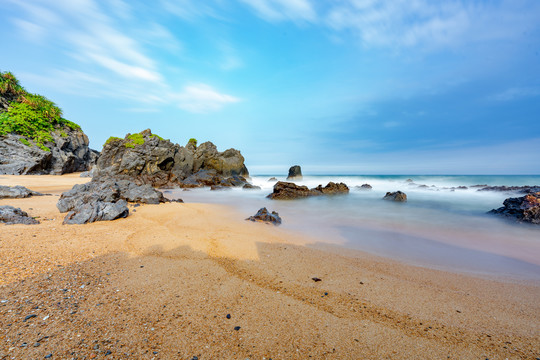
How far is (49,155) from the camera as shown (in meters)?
24.7

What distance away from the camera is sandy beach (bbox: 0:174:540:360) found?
180 cm

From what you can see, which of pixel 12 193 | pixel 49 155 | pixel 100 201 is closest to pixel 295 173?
pixel 49 155

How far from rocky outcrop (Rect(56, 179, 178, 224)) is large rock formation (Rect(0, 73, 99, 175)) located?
73.3 feet

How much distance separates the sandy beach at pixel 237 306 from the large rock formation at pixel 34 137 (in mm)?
27899

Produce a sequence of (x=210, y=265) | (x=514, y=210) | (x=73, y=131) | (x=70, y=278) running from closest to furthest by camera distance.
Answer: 1. (x=70, y=278)
2. (x=210, y=265)
3. (x=514, y=210)
4. (x=73, y=131)

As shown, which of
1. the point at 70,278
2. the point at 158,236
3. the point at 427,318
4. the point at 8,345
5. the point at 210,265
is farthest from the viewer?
the point at 158,236

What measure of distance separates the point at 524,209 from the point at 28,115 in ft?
140

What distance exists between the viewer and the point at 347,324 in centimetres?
221

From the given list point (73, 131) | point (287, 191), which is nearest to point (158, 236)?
point (287, 191)

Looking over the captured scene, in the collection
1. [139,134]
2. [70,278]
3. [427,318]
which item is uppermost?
[139,134]

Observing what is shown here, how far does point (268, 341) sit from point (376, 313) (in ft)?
4.39

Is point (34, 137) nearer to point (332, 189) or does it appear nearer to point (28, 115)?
point (28, 115)

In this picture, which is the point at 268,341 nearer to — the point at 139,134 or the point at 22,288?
the point at 22,288

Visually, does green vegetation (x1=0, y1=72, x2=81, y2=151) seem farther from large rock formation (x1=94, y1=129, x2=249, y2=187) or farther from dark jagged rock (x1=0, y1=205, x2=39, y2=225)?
dark jagged rock (x1=0, y1=205, x2=39, y2=225)
